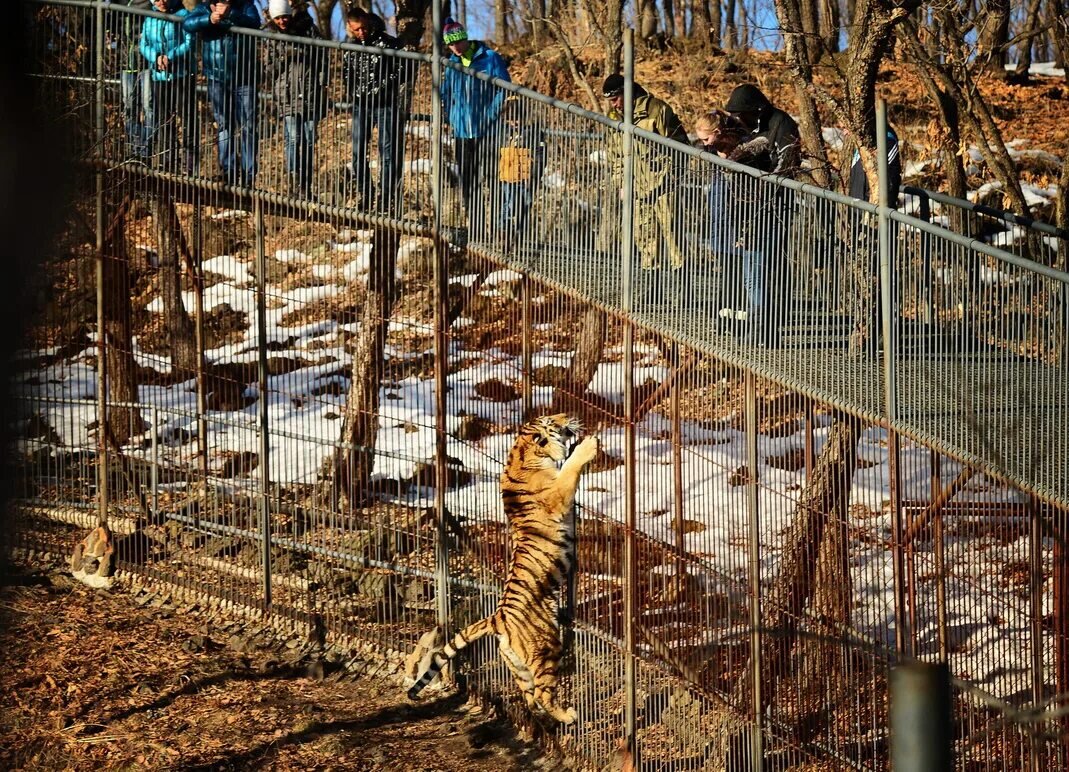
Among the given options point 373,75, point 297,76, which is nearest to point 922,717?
point 373,75

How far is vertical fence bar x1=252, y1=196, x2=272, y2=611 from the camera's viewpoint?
12.9m

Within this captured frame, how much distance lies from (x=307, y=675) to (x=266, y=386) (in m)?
2.32

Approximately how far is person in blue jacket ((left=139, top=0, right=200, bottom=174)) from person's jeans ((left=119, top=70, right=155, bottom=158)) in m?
0.06

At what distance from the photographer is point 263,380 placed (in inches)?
512

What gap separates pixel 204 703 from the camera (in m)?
12.1

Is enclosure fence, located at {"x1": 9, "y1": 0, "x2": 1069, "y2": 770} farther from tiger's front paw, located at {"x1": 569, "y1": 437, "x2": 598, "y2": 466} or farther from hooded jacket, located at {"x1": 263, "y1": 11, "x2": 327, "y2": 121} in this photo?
tiger's front paw, located at {"x1": 569, "y1": 437, "x2": 598, "y2": 466}

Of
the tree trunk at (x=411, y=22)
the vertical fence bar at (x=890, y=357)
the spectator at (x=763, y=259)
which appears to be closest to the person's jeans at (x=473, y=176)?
the spectator at (x=763, y=259)

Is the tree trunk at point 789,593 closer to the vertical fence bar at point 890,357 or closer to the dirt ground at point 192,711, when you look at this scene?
the vertical fence bar at point 890,357

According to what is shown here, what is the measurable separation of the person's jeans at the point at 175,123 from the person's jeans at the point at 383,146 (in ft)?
6.50

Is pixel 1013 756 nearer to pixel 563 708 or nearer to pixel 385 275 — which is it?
pixel 563 708

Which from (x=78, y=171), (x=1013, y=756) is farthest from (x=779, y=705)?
(x=78, y=171)

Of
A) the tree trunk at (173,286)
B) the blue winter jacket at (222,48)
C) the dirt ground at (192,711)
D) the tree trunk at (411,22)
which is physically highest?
the tree trunk at (411,22)

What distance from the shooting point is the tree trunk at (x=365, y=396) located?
1247 cm

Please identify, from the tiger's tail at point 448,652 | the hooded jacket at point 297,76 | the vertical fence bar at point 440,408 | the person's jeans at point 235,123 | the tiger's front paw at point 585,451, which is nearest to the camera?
the tiger's front paw at point 585,451
